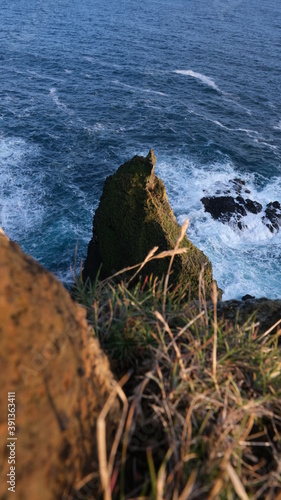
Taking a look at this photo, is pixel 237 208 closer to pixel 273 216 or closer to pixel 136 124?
pixel 273 216

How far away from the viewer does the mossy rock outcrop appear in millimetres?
19766

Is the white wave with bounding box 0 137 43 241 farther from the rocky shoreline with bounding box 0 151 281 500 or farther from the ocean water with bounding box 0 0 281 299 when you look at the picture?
the rocky shoreline with bounding box 0 151 281 500

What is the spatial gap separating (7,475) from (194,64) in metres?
70.6

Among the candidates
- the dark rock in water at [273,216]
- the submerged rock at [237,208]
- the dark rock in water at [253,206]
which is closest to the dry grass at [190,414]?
the submerged rock at [237,208]

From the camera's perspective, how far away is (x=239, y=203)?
3553 cm

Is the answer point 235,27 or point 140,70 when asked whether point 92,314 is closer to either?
point 140,70

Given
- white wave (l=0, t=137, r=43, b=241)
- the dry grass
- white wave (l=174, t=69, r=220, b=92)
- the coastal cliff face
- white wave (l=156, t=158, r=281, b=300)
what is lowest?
white wave (l=0, t=137, r=43, b=241)

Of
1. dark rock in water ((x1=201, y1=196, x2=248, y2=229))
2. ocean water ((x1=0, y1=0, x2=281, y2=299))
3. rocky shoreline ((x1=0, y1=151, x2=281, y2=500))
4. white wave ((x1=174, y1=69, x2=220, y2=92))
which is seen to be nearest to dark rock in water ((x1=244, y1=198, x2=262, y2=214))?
dark rock in water ((x1=201, y1=196, x2=248, y2=229))

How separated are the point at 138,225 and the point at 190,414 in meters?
18.1

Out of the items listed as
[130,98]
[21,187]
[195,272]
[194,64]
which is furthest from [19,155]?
[194,64]

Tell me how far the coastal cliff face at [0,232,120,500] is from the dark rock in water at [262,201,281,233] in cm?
3309

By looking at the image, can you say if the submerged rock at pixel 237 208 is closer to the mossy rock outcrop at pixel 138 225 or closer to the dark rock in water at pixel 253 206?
the dark rock in water at pixel 253 206

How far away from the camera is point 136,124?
1837 inches

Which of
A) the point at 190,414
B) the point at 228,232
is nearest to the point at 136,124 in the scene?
the point at 228,232
